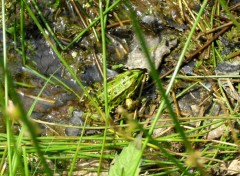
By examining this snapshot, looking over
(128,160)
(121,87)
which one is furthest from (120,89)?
(128,160)

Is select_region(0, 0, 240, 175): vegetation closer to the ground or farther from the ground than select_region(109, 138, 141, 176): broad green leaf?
farther from the ground

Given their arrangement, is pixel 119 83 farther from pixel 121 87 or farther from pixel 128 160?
pixel 128 160

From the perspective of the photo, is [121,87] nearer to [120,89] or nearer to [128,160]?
[120,89]

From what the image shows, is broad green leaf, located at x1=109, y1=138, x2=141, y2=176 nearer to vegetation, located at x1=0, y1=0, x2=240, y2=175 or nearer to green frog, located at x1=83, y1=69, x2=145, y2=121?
vegetation, located at x1=0, y1=0, x2=240, y2=175

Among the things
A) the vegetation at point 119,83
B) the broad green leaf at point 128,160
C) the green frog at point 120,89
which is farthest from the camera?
the green frog at point 120,89

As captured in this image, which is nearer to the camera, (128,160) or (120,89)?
(128,160)

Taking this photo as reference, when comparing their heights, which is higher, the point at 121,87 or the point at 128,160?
the point at 121,87

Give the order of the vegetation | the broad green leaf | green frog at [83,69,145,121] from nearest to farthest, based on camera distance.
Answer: the broad green leaf
the vegetation
green frog at [83,69,145,121]

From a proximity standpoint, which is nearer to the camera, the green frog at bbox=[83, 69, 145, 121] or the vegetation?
the vegetation

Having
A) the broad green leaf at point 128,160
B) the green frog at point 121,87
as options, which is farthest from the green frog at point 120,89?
the broad green leaf at point 128,160

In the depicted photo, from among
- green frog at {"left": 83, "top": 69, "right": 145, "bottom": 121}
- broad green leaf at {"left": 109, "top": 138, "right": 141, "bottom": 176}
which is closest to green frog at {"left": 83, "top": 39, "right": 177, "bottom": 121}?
green frog at {"left": 83, "top": 69, "right": 145, "bottom": 121}

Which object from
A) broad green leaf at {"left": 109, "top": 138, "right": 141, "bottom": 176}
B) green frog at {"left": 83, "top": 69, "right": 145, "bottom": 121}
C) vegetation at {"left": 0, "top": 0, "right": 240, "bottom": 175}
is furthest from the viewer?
green frog at {"left": 83, "top": 69, "right": 145, "bottom": 121}

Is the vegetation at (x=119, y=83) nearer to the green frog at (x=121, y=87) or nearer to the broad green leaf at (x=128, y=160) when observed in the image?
the green frog at (x=121, y=87)
